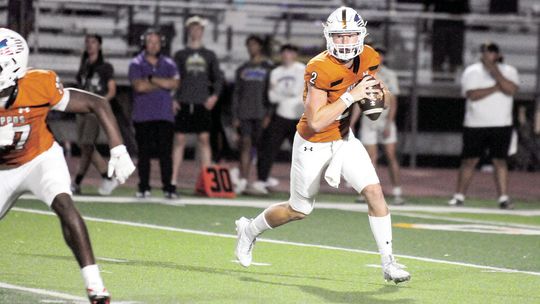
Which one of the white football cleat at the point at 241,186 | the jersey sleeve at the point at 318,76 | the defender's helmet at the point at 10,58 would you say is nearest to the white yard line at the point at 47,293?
the defender's helmet at the point at 10,58

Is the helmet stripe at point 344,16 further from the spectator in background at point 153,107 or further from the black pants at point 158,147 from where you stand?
the black pants at point 158,147

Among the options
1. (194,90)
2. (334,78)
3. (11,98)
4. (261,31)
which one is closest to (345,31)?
(334,78)

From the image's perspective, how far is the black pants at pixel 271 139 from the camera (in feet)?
56.8

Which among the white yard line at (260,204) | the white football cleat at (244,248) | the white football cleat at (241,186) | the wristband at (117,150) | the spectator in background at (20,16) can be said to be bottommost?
the white football cleat at (241,186)

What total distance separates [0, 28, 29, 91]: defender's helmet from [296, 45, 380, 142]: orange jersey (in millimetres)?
2247

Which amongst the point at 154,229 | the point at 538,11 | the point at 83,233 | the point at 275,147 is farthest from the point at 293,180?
the point at 538,11

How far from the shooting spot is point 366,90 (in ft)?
30.4

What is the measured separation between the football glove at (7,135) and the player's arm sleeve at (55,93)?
292 mm

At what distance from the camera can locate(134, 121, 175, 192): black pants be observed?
1600 centimetres

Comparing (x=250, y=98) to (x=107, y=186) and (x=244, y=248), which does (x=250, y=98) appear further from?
(x=244, y=248)

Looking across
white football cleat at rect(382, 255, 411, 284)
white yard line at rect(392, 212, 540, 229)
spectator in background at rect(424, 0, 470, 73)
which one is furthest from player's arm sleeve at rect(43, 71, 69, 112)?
spectator in background at rect(424, 0, 470, 73)

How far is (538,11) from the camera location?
27141 mm

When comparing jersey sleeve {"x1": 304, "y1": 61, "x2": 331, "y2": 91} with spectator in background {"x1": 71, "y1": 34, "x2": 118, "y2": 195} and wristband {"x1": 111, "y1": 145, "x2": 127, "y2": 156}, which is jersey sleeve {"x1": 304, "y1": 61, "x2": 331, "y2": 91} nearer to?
wristband {"x1": 111, "y1": 145, "x2": 127, "y2": 156}

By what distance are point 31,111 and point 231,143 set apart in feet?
47.1
